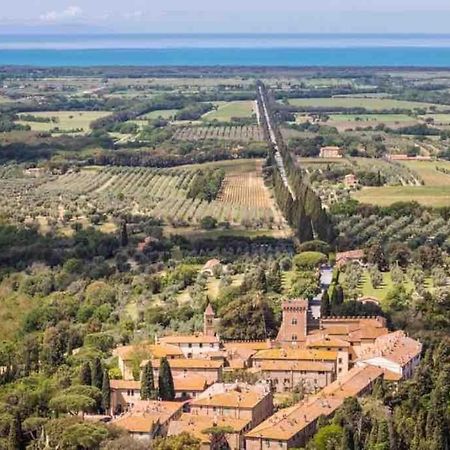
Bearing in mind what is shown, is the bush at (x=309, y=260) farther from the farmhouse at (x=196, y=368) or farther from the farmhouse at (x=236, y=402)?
the farmhouse at (x=236, y=402)

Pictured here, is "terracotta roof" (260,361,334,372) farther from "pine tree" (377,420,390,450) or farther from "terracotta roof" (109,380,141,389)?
"pine tree" (377,420,390,450)

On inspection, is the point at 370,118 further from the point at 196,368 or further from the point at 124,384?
the point at 124,384

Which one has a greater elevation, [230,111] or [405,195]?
[405,195]

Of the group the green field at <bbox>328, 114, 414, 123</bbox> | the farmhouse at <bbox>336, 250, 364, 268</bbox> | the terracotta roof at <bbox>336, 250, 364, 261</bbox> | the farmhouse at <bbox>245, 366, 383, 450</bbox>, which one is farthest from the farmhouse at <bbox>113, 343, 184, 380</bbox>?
the green field at <bbox>328, 114, 414, 123</bbox>

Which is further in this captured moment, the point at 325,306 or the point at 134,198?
the point at 134,198

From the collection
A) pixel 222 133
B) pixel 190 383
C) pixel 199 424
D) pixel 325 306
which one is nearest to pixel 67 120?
pixel 222 133

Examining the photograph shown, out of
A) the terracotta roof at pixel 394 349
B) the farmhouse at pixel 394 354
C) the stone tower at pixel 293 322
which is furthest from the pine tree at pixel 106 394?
the terracotta roof at pixel 394 349

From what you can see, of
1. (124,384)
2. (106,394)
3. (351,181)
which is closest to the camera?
(106,394)
